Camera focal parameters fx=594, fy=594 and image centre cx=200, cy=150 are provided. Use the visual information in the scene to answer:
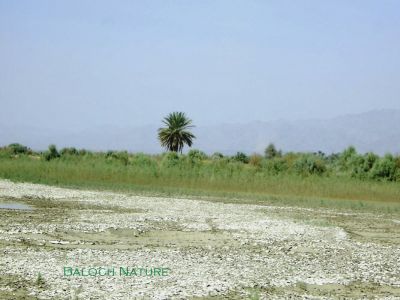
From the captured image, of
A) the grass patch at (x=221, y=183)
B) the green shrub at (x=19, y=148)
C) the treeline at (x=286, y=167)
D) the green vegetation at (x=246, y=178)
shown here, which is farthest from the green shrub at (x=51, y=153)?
the green shrub at (x=19, y=148)

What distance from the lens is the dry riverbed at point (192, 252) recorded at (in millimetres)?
14234

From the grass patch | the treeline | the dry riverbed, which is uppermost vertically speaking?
the treeline

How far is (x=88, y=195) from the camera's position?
40000 mm

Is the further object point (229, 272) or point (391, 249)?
point (391, 249)

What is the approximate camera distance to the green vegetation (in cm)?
4816

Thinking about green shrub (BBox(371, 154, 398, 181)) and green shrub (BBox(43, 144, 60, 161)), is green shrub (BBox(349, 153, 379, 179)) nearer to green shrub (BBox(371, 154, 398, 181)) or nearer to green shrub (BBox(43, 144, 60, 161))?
green shrub (BBox(371, 154, 398, 181))

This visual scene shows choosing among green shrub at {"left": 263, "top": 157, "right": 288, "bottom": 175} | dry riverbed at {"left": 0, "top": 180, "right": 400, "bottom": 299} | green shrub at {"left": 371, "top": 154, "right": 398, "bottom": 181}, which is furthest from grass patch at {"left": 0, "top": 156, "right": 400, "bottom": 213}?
dry riverbed at {"left": 0, "top": 180, "right": 400, "bottom": 299}

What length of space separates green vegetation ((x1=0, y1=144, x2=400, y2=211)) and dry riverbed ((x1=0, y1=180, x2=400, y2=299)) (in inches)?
539

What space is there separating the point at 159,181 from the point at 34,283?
39.7 m

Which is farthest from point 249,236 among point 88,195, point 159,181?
point 159,181

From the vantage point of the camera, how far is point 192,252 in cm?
1942

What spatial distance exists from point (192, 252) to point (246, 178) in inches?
1342

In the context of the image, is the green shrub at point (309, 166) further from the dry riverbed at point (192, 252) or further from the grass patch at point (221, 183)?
the dry riverbed at point (192, 252)

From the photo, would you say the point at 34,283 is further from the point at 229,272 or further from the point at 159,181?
the point at 159,181
